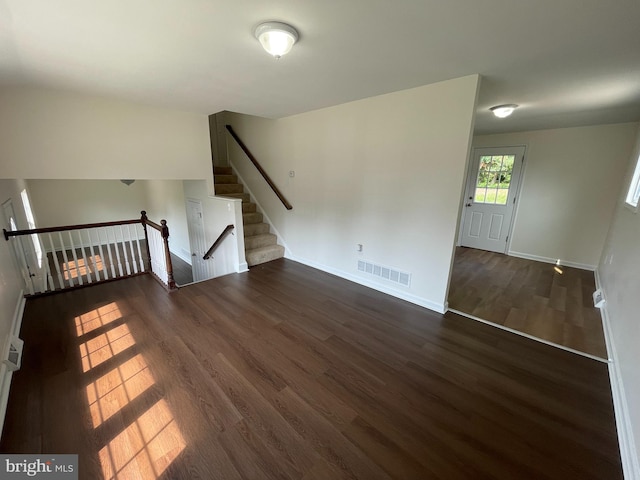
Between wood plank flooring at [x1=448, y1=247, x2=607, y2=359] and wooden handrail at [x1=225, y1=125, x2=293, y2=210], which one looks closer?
wood plank flooring at [x1=448, y1=247, x2=607, y2=359]

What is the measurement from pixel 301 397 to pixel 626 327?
101 inches

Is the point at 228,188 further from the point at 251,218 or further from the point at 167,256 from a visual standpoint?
the point at 167,256

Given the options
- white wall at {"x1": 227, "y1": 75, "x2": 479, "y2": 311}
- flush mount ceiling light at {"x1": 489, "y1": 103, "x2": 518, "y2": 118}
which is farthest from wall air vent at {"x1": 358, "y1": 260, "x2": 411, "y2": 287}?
flush mount ceiling light at {"x1": 489, "y1": 103, "x2": 518, "y2": 118}

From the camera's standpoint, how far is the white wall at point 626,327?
4.85ft

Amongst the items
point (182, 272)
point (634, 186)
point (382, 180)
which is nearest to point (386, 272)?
point (382, 180)

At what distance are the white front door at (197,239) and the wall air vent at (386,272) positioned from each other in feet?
10.4

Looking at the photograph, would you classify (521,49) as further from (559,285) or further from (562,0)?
(559,285)

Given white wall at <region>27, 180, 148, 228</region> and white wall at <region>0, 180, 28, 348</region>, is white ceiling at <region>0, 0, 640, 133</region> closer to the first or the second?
white wall at <region>0, 180, 28, 348</region>

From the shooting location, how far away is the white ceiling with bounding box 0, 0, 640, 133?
4.71 feet

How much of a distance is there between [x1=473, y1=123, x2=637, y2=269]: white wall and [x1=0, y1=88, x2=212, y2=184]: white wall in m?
5.70

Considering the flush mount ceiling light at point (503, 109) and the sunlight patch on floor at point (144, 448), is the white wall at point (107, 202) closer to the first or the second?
the sunlight patch on floor at point (144, 448)

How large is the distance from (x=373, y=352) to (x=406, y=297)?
1148 mm

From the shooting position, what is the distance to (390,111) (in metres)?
2.98

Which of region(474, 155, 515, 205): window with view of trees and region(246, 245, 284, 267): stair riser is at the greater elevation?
region(474, 155, 515, 205): window with view of trees
